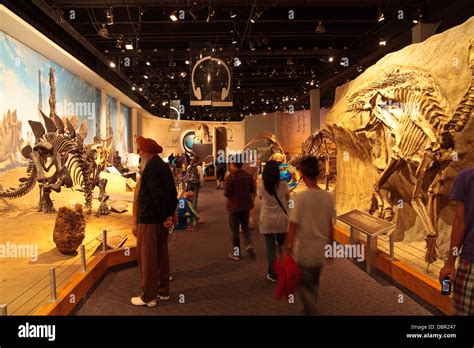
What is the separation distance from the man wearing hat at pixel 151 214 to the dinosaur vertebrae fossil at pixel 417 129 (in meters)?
3.10

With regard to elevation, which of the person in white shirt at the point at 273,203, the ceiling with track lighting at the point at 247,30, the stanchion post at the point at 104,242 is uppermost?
the ceiling with track lighting at the point at 247,30

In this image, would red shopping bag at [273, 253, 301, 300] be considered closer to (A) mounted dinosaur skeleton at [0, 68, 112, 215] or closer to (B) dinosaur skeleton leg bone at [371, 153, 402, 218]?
(B) dinosaur skeleton leg bone at [371, 153, 402, 218]

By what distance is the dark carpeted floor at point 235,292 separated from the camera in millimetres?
3891

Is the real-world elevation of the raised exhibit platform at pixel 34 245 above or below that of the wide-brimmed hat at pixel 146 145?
below

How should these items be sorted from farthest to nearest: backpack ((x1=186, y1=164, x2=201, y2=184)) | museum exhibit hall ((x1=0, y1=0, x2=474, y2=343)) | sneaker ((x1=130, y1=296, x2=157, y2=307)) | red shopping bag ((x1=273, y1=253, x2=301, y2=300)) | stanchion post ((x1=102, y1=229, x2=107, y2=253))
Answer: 1. backpack ((x1=186, y1=164, x2=201, y2=184))
2. stanchion post ((x1=102, y1=229, x2=107, y2=253))
3. sneaker ((x1=130, y1=296, x2=157, y2=307))
4. museum exhibit hall ((x1=0, y1=0, x2=474, y2=343))
5. red shopping bag ((x1=273, y1=253, x2=301, y2=300))

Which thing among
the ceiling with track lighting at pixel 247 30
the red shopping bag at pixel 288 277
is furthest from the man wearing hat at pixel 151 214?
the ceiling with track lighting at pixel 247 30

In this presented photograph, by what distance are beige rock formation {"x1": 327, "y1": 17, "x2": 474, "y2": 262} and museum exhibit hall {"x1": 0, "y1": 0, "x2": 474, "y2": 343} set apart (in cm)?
3

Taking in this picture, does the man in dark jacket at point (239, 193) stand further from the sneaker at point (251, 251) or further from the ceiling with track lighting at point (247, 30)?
the ceiling with track lighting at point (247, 30)

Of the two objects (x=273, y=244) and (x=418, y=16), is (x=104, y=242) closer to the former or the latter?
(x=273, y=244)

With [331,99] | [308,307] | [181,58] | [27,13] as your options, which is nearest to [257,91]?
[331,99]

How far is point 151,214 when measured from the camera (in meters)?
3.92

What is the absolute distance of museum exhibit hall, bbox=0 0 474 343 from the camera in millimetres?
3725

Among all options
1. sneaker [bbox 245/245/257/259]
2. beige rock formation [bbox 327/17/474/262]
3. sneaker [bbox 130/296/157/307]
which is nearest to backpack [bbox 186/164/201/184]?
beige rock formation [bbox 327/17/474/262]

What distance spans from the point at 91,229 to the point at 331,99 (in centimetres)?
1785
